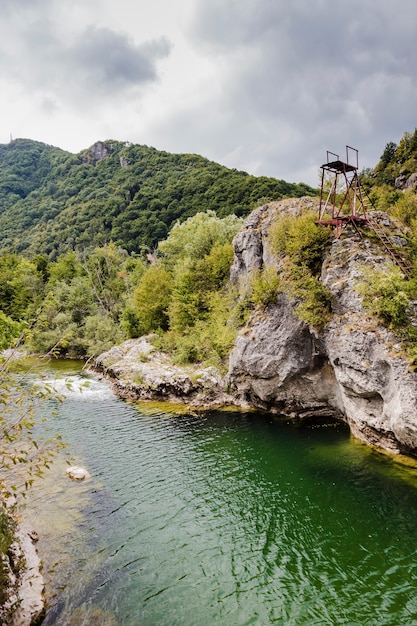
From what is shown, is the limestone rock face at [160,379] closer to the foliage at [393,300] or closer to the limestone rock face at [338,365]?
the limestone rock face at [338,365]

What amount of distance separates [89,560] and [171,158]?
581ft

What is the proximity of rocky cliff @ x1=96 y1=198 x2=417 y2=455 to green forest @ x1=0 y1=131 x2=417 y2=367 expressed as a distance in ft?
4.05

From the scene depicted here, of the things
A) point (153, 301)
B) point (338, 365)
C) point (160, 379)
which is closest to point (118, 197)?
point (153, 301)

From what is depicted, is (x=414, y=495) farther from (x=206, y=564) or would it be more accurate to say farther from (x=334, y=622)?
(x=206, y=564)

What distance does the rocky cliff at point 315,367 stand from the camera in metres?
18.5

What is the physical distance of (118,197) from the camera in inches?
5758

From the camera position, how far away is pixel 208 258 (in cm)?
4059

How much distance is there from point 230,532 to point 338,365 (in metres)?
11.6

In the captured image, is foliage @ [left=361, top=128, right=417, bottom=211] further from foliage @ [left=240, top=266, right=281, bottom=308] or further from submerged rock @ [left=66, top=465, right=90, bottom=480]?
submerged rock @ [left=66, top=465, right=90, bottom=480]

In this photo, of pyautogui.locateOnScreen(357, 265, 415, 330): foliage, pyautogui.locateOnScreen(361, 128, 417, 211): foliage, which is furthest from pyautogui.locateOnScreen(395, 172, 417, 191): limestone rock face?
pyautogui.locateOnScreen(357, 265, 415, 330): foliage

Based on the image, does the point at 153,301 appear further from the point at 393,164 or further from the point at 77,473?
the point at 393,164

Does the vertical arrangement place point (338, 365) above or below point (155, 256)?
below

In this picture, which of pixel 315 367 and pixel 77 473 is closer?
pixel 77 473

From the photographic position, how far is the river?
10305mm
